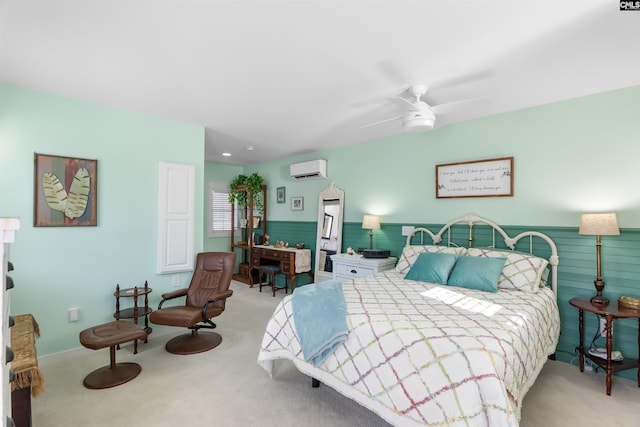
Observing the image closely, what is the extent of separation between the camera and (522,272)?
2.96 meters

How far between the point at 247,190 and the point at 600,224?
557 cm

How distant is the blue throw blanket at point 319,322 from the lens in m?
2.13

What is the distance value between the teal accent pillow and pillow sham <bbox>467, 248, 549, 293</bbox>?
1.59ft

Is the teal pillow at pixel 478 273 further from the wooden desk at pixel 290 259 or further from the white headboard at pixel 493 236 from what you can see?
the wooden desk at pixel 290 259

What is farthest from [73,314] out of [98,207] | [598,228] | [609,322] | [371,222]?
[598,228]

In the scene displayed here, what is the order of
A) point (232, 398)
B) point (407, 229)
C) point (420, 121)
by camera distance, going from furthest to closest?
point (407, 229)
point (420, 121)
point (232, 398)

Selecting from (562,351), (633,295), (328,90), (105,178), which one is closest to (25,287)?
(105,178)

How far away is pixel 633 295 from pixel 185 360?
4267 millimetres

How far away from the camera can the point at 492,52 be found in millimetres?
2254

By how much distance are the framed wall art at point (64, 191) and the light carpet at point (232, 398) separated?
3.59 ft

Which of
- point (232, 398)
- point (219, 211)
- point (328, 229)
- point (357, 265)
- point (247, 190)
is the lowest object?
point (232, 398)

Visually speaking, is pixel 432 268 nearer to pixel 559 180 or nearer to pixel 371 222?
pixel 371 222

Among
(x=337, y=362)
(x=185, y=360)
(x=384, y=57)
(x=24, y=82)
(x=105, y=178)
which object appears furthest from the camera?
(x=105, y=178)

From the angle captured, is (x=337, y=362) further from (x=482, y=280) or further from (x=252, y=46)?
(x=252, y=46)
